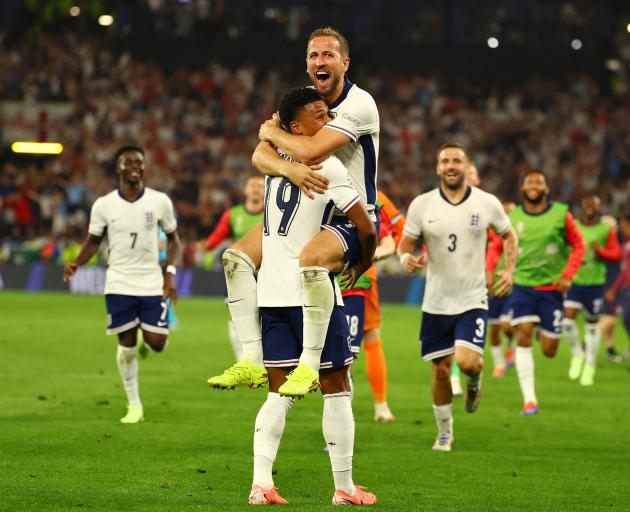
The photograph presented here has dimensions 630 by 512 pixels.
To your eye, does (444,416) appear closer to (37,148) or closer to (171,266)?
(171,266)

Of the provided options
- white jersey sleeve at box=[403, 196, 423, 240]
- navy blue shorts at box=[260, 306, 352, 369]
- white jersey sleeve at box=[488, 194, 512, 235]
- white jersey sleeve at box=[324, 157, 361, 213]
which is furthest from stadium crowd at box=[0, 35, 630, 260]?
white jersey sleeve at box=[324, 157, 361, 213]

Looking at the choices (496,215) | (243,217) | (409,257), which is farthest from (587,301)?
(409,257)

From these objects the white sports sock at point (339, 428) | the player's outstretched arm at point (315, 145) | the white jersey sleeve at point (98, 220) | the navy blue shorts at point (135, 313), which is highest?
the player's outstretched arm at point (315, 145)

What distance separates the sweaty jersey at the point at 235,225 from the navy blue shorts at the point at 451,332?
530 cm

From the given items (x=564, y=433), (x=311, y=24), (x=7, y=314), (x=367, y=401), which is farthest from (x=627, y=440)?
(x=311, y=24)

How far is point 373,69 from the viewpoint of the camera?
36.9m

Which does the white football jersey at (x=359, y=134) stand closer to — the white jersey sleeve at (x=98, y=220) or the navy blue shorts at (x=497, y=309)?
the white jersey sleeve at (x=98, y=220)

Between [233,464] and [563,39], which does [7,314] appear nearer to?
[233,464]

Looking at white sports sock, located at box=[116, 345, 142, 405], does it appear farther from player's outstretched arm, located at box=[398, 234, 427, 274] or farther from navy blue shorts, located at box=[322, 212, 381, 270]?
navy blue shorts, located at box=[322, 212, 381, 270]

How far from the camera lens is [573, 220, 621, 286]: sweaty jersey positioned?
655 inches

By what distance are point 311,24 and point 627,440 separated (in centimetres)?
2626

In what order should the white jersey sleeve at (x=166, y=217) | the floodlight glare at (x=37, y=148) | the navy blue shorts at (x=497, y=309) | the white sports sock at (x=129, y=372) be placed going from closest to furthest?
the white sports sock at (x=129, y=372) < the white jersey sleeve at (x=166, y=217) < the navy blue shorts at (x=497, y=309) < the floodlight glare at (x=37, y=148)

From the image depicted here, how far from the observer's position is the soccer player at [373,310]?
10.4 m

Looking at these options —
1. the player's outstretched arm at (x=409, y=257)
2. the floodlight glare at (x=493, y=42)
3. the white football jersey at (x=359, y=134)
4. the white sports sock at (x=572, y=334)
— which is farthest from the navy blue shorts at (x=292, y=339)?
the floodlight glare at (x=493, y=42)
